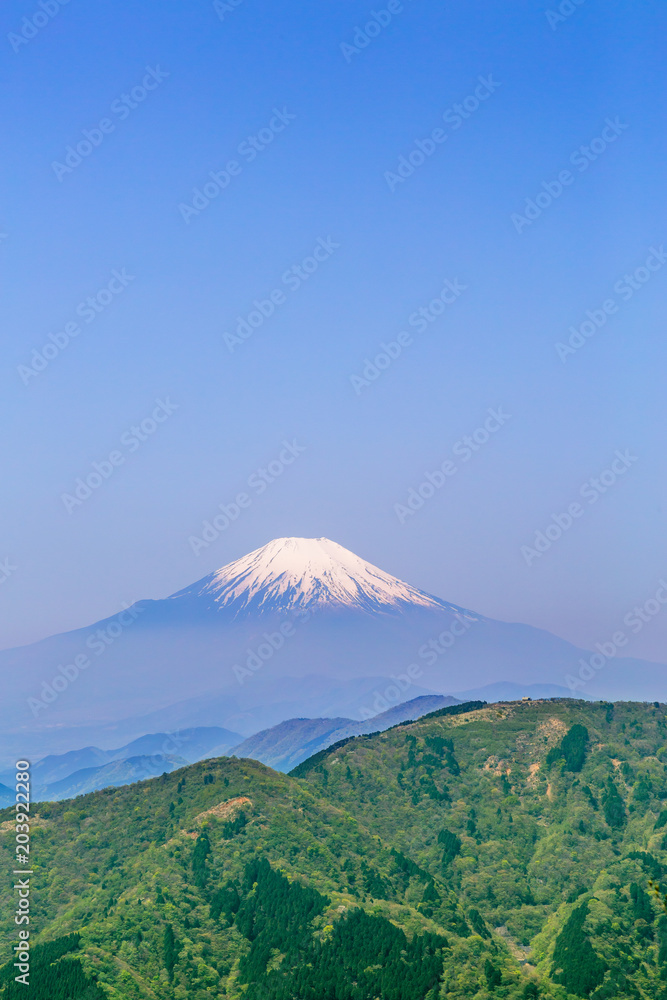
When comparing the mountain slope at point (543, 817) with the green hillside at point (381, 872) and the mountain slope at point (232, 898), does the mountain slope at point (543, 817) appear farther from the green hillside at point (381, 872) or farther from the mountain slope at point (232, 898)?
the mountain slope at point (232, 898)

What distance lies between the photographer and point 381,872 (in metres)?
84.3

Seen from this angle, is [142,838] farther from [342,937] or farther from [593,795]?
[593,795]

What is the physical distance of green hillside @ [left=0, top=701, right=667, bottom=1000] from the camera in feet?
224

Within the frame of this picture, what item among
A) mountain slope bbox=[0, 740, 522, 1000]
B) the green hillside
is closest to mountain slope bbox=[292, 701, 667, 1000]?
the green hillside

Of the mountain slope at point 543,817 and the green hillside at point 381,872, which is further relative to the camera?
the mountain slope at point 543,817

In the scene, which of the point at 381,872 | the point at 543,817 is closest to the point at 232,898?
the point at 381,872

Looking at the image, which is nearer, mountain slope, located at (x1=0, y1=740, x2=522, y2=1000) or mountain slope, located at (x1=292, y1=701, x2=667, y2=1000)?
mountain slope, located at (x1=0, y1=740, x2=522, y2=1000)

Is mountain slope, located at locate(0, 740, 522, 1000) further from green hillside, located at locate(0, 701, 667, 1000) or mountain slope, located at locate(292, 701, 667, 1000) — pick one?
mountain slope, located at locate(292, 701, 667, 1000)

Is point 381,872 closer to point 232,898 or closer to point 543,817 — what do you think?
point 232,898

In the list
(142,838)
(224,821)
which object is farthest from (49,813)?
(224,821)

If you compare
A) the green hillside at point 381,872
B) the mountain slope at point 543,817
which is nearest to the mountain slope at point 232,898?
the green hillside at point 381,872

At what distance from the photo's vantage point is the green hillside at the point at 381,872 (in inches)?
2689

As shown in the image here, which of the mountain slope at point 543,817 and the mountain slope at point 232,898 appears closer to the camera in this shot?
the mountain slope at point 232,898

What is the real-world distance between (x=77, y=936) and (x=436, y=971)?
29163mm
